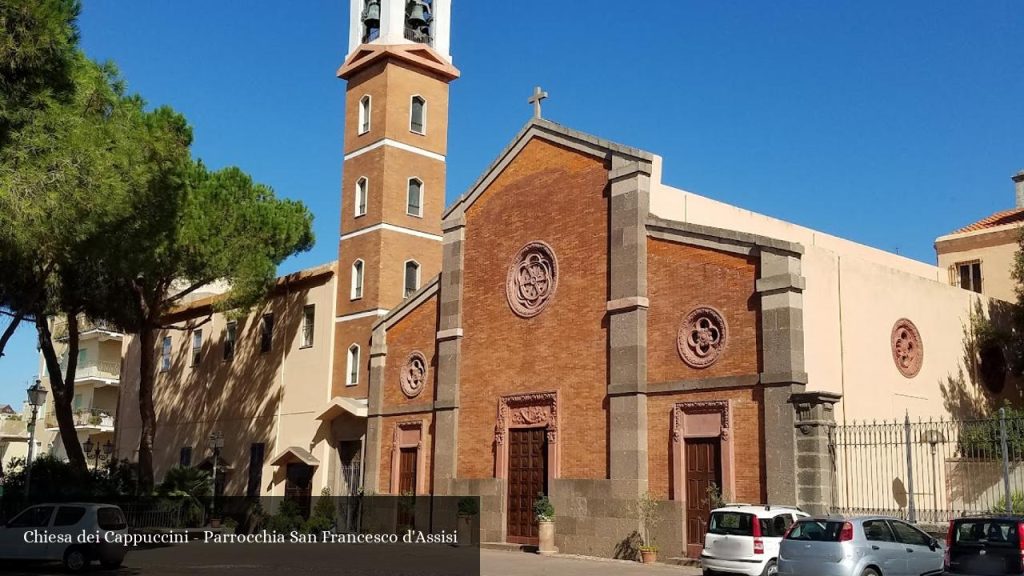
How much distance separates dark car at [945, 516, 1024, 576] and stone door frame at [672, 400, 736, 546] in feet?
20.9

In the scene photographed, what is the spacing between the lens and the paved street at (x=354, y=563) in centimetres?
1914

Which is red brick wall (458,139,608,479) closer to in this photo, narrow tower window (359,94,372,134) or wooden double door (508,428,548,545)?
wooden double door (508,428,548,545)

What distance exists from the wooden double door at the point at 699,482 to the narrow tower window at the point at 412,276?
14456 mm

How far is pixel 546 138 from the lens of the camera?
1052 inches

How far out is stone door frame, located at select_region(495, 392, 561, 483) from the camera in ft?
80.7

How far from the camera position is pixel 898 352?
23.6 m

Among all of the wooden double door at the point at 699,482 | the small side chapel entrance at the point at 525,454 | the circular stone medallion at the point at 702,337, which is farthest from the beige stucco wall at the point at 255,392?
the circular stone medallion at the point at 702,337

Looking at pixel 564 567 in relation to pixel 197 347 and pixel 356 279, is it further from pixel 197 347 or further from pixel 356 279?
pixel 197 347

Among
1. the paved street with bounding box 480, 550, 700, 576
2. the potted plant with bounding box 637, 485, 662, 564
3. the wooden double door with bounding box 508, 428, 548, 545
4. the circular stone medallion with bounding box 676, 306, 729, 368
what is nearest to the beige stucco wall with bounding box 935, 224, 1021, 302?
the circular stone medallion with bounding box 676, 306, 729, 368

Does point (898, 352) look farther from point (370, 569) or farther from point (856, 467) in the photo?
point (370, 569)

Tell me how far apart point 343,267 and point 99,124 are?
1669cm

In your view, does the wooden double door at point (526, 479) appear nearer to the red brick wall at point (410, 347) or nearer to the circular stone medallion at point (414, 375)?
the red brick wall at point (410, 347)

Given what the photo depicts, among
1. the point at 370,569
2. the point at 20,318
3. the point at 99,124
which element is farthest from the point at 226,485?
the point at 99,124

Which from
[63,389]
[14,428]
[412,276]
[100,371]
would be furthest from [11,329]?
[14,428]
